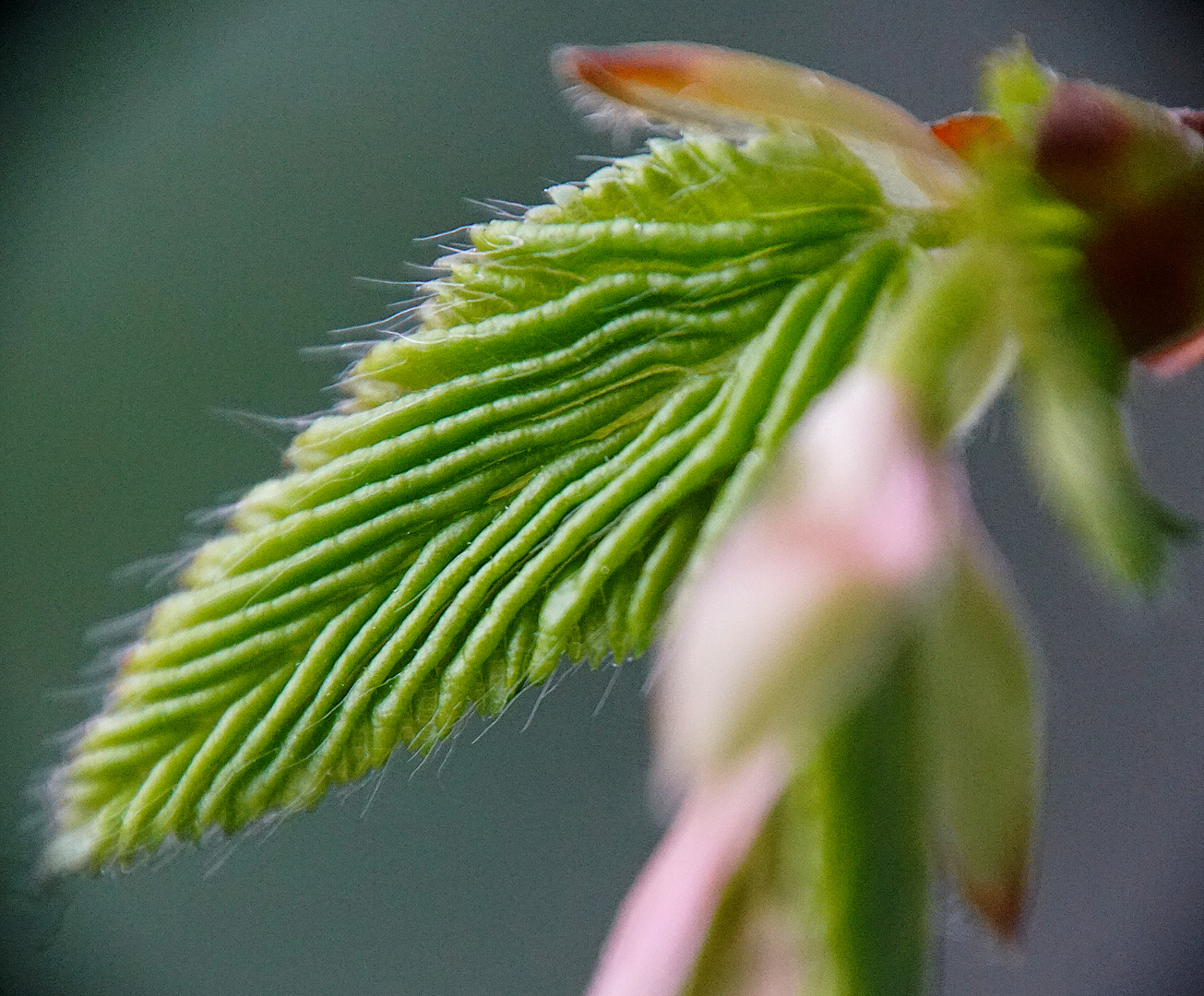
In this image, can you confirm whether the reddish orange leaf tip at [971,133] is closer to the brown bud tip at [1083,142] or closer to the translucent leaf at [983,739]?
the brown bud tip at [1083,142]

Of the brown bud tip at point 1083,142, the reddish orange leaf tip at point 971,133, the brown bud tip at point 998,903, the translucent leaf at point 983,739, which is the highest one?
the reddish orange leaf tip at point 971,133

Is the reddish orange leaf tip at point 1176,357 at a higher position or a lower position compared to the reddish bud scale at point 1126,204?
lower

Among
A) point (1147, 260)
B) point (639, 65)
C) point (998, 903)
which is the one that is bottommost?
point (998, 903)

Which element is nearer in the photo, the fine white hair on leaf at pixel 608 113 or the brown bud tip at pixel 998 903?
the brown bud tip at pixel 998 903

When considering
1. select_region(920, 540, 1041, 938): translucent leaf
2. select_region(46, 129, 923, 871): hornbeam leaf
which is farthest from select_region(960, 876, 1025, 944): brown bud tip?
select_region(46, 129, 923, 871): hornbeam leaf

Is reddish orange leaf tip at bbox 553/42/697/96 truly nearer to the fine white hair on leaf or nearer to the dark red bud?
the fine white hair on leaf

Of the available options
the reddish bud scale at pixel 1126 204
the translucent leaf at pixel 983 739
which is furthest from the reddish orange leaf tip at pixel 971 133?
the translucent leaf at pixel 983 739

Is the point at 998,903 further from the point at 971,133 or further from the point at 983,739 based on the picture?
the point at 971,133

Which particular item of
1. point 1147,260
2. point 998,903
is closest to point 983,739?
point 998,903
